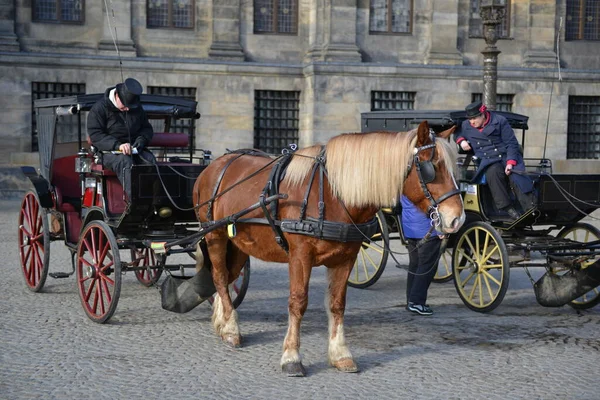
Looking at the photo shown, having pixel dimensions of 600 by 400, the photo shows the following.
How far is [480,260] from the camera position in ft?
29.1

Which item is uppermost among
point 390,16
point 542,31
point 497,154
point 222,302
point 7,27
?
point 390,16

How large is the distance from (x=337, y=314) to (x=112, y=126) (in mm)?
3399

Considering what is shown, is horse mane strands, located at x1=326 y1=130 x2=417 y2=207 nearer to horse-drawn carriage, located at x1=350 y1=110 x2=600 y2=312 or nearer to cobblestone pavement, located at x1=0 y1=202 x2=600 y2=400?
cobblestone pavement, located at x1=0 y1=202 x2=600 y2=400

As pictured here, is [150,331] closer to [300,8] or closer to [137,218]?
[137,218]

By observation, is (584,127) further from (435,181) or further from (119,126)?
(435,181)

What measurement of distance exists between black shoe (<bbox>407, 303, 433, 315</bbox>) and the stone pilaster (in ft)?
57.0

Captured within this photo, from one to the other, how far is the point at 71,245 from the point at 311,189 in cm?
365

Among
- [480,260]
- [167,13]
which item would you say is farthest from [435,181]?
[167,13]

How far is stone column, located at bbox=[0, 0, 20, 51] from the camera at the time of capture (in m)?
22.0

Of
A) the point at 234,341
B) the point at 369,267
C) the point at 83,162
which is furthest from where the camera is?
the point at 369,267

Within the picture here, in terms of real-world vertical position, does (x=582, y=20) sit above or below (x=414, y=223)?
above

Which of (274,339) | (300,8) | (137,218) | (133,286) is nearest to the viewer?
(274,339)

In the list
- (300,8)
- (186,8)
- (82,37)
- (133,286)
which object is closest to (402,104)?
(300,8)

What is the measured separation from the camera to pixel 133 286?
32.9 ft
